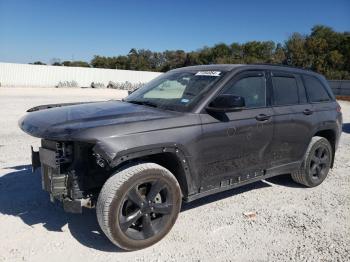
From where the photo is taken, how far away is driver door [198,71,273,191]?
4047 millimetres

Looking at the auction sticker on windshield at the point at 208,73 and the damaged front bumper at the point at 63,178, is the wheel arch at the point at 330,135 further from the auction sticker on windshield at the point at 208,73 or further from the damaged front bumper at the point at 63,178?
the damaged front bumper at the point at 63,178

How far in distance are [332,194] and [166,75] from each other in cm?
300

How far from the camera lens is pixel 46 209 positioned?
180 inches

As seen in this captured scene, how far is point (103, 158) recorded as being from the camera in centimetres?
333

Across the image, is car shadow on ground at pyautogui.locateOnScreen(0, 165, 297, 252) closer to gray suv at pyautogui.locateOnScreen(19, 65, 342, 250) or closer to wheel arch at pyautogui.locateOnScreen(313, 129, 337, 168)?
gray suv at pyautogui.locateOnScreen(19, 65, 342, 250)

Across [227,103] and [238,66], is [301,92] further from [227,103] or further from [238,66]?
[227,103]

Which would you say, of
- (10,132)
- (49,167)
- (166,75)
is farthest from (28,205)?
(10,132)

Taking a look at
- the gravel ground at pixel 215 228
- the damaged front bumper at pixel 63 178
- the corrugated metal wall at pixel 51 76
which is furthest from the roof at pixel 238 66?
the corrugated metal wall at pixel 51 76

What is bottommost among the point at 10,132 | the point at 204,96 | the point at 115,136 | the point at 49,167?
the point at 10,132

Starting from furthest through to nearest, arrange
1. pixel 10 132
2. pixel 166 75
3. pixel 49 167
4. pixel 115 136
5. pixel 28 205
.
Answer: pixel 10 132 < pixel 166 75 < pixel 28 205 < pixel 49 167 < pixel 115 136

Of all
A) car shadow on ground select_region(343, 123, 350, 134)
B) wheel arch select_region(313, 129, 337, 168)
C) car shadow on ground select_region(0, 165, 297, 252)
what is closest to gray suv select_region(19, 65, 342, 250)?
car shadow on ground select_region(0, 165, 297, 252)

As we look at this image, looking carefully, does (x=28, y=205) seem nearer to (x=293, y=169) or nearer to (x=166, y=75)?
(x=166, y=75)

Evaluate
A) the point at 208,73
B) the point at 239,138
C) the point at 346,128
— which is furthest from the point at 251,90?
the point at 346,128

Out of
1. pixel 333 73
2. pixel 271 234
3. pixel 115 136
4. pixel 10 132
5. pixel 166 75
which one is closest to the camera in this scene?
pixel 115 136
